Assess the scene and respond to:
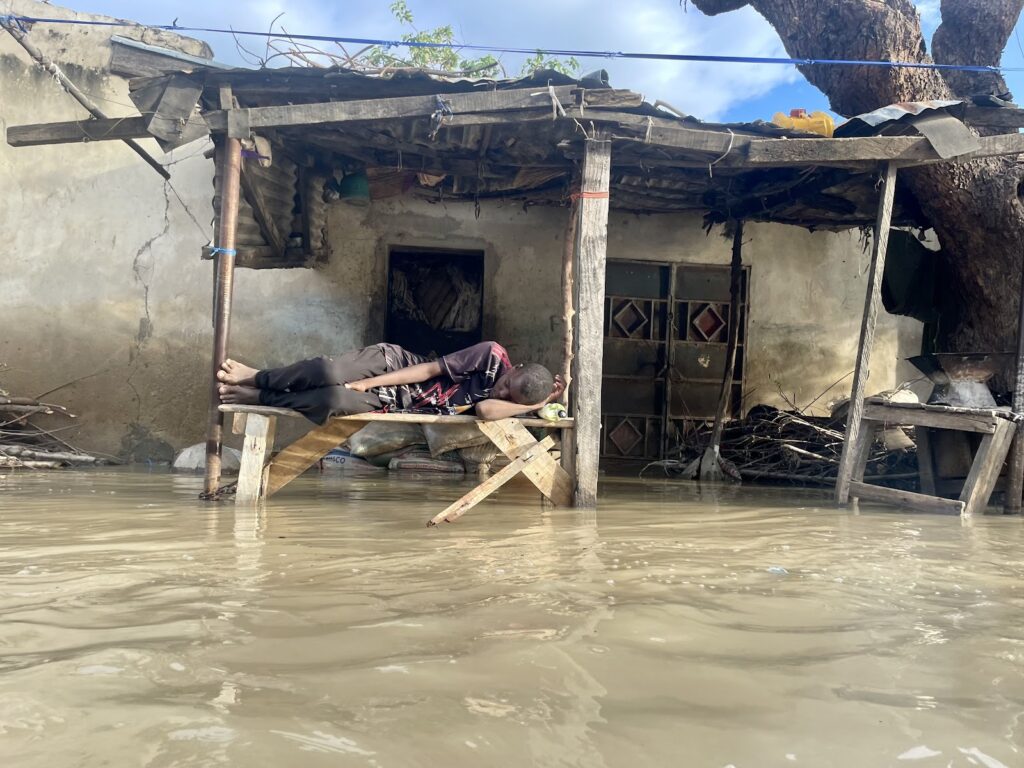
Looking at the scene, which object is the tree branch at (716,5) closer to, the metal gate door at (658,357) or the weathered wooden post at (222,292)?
the metal gate door at (658,357)

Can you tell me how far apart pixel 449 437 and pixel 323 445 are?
209cm

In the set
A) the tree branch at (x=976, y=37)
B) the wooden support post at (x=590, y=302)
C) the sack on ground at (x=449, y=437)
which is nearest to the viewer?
the wooden support post at (x=590, y=302)

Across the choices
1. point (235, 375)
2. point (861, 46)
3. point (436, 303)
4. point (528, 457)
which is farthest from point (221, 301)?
point (436, 303)

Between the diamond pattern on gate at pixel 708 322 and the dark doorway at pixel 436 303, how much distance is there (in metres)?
3.01

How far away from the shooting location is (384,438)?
689cm

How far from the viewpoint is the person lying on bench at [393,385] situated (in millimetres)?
4316

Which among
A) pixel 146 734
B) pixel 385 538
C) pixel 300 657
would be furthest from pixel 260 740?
pixel 385 538

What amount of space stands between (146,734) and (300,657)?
441 millimetres

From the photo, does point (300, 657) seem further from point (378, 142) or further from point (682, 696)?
point (378, 142)

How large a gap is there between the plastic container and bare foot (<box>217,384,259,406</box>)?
4138 millimetres

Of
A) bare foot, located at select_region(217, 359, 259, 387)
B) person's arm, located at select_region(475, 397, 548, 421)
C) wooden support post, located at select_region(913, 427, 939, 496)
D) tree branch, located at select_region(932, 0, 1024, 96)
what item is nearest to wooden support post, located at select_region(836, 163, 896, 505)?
wooden support post, located at select_region(913, 427, 939, 496)

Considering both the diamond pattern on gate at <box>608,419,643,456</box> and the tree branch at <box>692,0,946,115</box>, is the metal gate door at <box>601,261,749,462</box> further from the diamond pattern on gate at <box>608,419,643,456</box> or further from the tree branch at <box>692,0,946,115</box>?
the tree branch at <box>692,0,946,115</box>

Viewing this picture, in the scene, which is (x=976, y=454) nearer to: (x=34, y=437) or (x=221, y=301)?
(x=221, y=301)

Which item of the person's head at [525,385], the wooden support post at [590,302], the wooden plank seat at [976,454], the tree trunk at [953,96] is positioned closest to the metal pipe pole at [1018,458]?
the wooden plank seat at [976,454]
